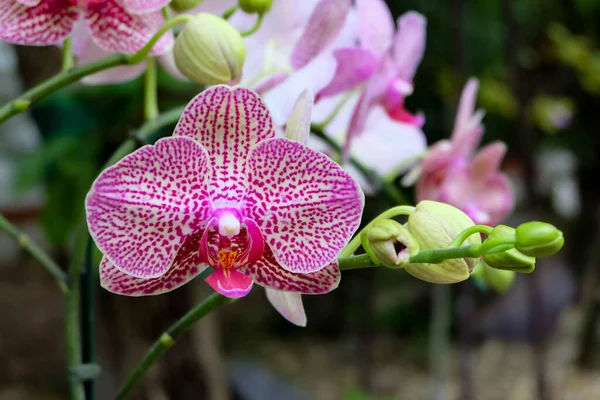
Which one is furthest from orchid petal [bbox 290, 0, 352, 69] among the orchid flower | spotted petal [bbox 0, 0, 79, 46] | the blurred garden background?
the blurred garden background

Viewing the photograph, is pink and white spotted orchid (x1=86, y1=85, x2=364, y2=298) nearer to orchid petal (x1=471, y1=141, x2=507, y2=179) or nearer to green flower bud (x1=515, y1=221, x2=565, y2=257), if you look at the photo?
green flower bud (x1=515, y1=221, x2=565, y2=257)

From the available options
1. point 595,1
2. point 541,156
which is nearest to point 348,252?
point 595,1

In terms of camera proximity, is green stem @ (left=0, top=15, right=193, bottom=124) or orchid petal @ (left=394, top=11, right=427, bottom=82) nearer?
green stem @ (left=0, top=15, right=193, bottom=124)

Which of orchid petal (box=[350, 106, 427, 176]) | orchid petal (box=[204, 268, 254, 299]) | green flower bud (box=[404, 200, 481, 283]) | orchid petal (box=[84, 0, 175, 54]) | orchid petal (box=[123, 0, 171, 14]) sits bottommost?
orchid petal (box=[350, 106, 427, 176])

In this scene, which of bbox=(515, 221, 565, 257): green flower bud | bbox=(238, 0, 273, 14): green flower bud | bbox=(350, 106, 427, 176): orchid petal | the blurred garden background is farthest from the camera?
the blurred garden background

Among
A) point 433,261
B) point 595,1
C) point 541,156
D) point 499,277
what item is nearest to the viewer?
point 433,261

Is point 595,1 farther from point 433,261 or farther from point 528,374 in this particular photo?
point 433,261

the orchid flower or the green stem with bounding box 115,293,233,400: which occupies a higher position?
the orchid flower

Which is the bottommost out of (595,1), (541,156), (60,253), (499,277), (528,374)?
(528,374)
